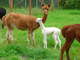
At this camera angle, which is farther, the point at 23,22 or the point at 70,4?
the point at 70,4

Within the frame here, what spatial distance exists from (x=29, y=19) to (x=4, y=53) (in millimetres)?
2942

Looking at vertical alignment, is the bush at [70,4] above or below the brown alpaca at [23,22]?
below

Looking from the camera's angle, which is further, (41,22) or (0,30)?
(0,30)

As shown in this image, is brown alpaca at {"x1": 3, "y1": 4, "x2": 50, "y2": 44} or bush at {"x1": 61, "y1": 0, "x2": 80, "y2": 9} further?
bush at {"x1": 61, "y1": 0, "x2": 80, "y2": 9}

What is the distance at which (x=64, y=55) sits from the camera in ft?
31.1

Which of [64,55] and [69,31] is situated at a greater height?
[69,31]

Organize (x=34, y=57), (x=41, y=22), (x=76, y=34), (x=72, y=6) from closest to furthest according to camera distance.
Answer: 1. (x=76, y=34)
2. (x=34, y=57)
3. (x=41, y=22)
4. (x=72, y=6)

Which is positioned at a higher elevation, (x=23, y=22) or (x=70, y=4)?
(x=23, y=22)

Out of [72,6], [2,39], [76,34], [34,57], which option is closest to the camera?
[76,34]

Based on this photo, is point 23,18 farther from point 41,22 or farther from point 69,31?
point 69,31

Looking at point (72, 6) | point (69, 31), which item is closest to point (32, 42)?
point (69, 31)

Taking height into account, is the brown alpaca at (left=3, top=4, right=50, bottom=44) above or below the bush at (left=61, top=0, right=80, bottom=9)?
above

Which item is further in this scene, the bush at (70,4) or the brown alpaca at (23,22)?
the bush at (70,4)

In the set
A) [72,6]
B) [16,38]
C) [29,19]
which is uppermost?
[29,19]
